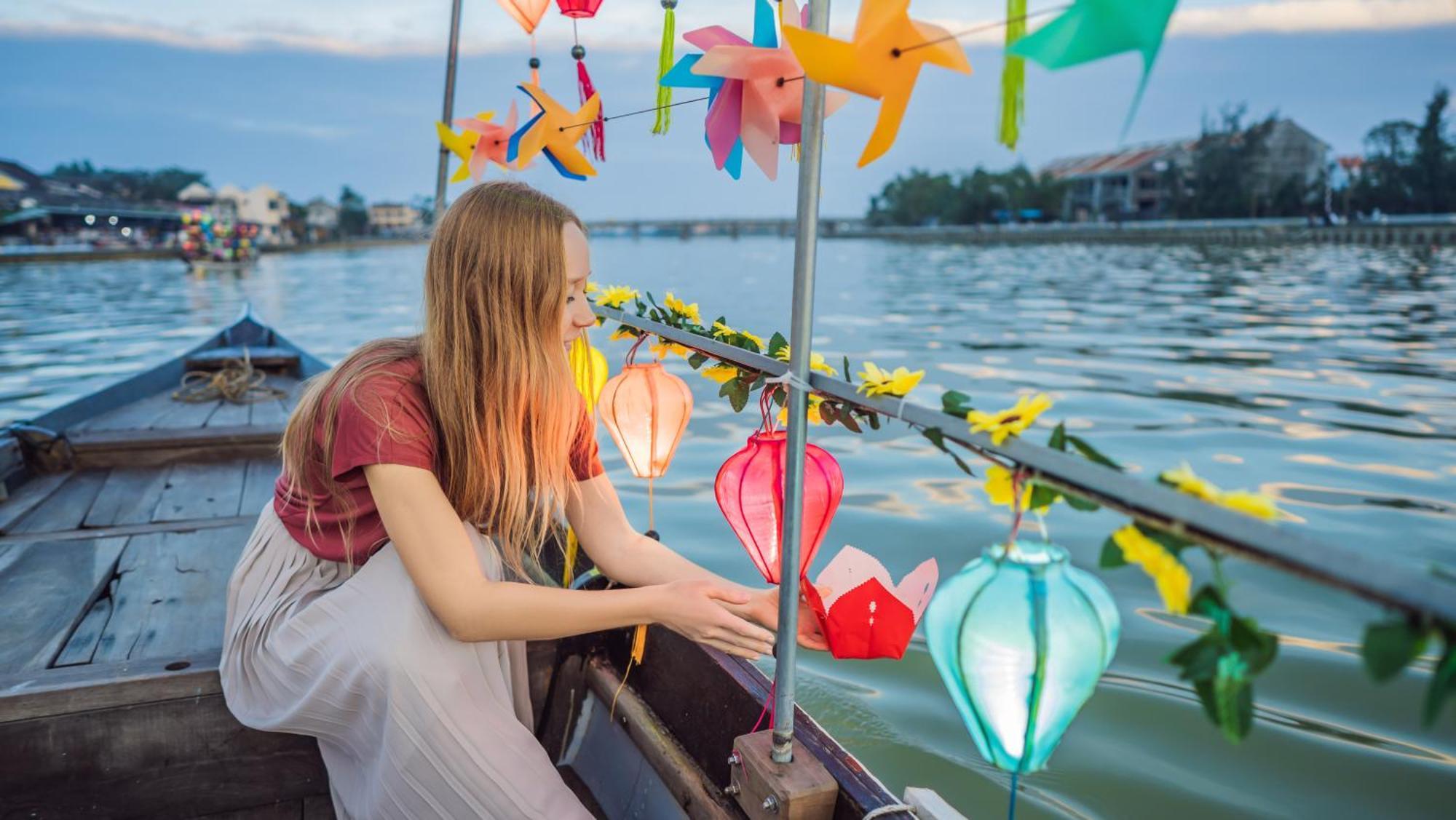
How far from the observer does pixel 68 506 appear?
306 centimetres

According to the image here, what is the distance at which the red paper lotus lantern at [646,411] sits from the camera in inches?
82.2

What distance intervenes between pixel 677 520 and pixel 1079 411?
393 centimetres

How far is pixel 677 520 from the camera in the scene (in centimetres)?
534

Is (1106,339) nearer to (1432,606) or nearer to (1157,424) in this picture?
(1157,424)

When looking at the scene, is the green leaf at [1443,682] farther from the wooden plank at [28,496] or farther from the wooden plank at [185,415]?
the wooden plank at [185,415]

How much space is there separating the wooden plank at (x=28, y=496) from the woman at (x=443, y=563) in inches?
68.1

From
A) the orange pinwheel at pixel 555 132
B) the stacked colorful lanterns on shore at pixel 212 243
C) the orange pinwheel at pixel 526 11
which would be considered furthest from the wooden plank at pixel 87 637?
the stacked colorful lanterns on shore at pixel 212 243

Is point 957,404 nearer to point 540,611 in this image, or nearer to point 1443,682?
point 1443,682

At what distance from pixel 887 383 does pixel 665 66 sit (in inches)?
42.9

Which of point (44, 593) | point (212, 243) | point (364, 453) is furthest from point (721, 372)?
point (212, 243)

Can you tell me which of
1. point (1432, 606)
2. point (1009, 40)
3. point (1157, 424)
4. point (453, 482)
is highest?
point (1009, 40)

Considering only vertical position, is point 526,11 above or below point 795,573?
above

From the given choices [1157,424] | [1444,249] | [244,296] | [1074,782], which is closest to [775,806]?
[1074,782]

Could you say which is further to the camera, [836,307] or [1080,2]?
[836,307]
